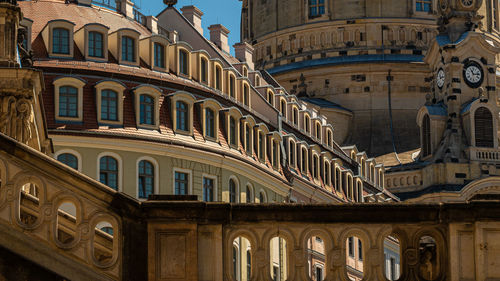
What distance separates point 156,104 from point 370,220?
3938 centimetres

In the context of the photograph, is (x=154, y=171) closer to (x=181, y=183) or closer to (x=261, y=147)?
(x=181, y=183)

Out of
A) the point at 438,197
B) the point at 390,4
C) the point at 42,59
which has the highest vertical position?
the point at 390,4

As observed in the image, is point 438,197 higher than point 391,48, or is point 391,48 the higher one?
point 391,48

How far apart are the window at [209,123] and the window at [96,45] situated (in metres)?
5.27

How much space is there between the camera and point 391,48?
11675 cm

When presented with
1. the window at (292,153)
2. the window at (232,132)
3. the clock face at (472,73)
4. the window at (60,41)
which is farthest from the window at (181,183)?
the clock face at (472,73)

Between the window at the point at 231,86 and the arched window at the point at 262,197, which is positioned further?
the window at the point at 231,86

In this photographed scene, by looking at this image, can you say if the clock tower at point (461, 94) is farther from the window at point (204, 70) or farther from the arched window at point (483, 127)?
the window at point (204, 70)

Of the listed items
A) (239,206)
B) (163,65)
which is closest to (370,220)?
(239,206)

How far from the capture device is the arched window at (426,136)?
101812 mm

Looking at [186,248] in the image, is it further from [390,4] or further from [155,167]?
[390,4]

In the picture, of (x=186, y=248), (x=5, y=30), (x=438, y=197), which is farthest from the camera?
(x=438, y=197)

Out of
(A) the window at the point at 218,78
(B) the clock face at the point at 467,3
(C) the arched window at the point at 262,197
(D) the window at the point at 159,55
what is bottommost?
(C) the arched window at the point at 262,197

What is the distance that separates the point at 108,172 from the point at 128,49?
20.5 ft
